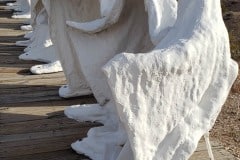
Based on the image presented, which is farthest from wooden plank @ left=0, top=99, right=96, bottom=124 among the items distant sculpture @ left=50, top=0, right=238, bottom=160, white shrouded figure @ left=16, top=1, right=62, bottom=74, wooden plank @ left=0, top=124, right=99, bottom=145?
distant sculpture @ left=50, top=0, right=238, bottom=160

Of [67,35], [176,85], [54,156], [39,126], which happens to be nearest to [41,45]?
[67,35]

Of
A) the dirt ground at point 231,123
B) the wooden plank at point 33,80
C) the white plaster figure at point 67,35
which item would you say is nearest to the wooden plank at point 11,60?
the wooden plank at point 33,80

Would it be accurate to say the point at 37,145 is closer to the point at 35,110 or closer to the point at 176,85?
the point at 35,110

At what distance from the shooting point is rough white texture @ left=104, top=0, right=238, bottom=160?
6.25ft

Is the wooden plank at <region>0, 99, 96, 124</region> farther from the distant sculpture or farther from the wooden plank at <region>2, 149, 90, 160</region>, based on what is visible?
the distant sculpture

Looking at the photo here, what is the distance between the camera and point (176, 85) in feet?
6.51

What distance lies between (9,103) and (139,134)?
7.06ft

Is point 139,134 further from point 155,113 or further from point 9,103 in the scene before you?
point 9,103

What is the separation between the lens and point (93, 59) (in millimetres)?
3398

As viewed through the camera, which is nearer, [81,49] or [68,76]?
[81,49]

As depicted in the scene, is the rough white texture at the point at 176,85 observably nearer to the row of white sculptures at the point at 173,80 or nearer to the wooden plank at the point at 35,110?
the row of white sculptures at the point at 173,80

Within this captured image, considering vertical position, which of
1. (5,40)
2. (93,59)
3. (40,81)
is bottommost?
(5,40)

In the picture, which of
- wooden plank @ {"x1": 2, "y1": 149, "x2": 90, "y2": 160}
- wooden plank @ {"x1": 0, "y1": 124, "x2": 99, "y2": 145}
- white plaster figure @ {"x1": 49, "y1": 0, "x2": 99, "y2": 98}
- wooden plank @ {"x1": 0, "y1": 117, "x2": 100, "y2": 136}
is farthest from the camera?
white plaster figure @ {"x1": 49, "y1": 0, "x2": 99, "y2": 98}

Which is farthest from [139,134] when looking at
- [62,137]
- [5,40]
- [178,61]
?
[5,40]
